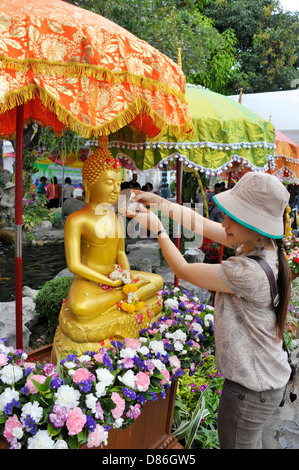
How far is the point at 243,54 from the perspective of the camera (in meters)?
17.7

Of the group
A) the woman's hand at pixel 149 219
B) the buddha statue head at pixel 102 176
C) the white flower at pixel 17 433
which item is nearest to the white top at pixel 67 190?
the buddha statue head at pixel 102 176

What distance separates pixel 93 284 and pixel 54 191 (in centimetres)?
1156

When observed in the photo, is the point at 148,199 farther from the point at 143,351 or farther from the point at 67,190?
the point at 67,190

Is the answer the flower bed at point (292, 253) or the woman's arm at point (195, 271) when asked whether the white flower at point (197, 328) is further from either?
the flower bed at point (292, 253)

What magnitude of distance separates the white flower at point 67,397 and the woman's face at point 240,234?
1.10 metres

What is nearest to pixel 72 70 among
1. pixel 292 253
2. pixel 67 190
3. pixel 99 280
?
pixel 99 280

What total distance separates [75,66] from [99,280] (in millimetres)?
1568

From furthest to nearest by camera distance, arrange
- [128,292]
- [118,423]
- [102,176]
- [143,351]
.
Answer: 1. [128,292]
2. [102,176]
3. [143,351]
4. [118,423]

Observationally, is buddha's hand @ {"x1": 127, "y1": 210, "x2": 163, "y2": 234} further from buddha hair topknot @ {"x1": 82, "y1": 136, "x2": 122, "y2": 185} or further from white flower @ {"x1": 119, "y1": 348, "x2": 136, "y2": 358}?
white flower @ {"x1": 119, "y1": 348, "x2": 136, "y2": 358}

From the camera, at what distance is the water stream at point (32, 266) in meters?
6.64

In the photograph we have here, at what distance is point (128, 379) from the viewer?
2045 mm

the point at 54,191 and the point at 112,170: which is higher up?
the point at 112,170
